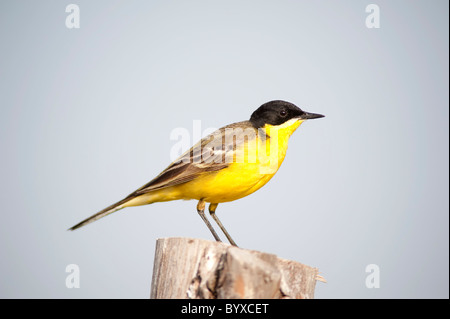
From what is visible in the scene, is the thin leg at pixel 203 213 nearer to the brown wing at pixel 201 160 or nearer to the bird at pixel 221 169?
the bird at pixel 221 169

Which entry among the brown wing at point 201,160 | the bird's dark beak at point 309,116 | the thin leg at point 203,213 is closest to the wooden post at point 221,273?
the brown wing at point 201,160

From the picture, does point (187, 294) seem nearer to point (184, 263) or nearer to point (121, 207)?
point (184, 263)

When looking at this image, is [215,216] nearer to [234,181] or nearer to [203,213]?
[203,213]

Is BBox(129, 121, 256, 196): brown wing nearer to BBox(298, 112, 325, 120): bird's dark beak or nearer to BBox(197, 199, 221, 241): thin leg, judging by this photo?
BBox(197, 199, 221, 241): thin leg

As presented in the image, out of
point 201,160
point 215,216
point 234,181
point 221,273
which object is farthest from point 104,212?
point 221,273

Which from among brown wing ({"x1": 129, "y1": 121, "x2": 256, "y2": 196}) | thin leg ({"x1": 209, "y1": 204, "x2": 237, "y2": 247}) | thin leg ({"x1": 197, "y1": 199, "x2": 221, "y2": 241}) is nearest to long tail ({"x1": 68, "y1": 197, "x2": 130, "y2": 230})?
brown wing ({"x1": 129, "y1": 121, "x2": 256, "y2": 196})
